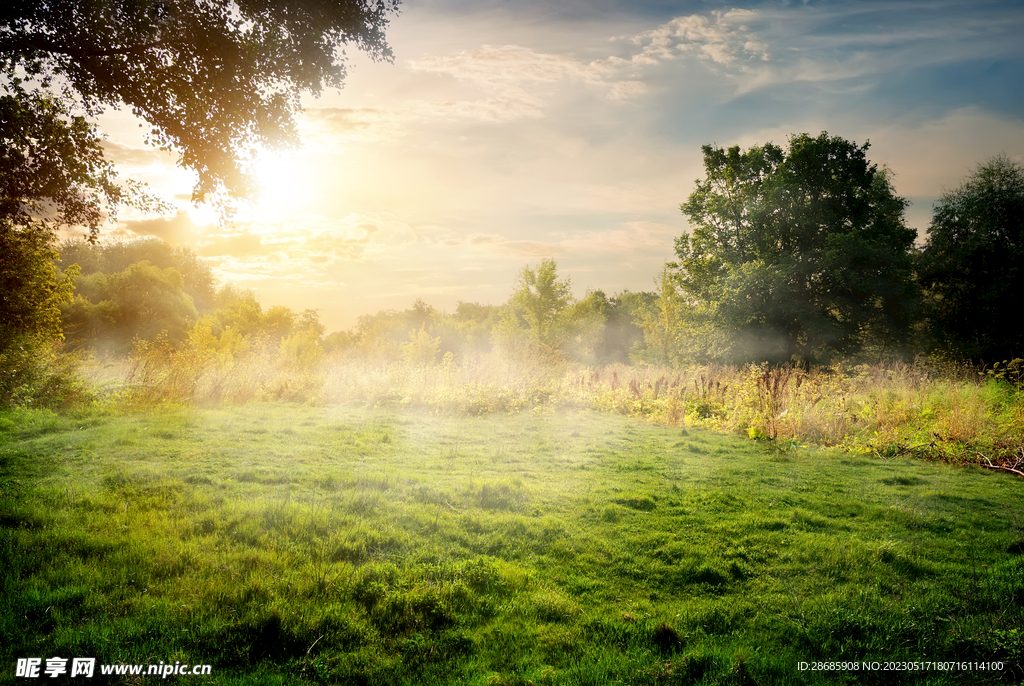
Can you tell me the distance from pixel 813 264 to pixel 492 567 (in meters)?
23.3

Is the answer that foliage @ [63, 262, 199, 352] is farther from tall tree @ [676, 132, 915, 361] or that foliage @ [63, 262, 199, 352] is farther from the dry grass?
tall tree @ [676, 132, 915, 361]

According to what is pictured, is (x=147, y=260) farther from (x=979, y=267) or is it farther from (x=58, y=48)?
(x=979, y=267)

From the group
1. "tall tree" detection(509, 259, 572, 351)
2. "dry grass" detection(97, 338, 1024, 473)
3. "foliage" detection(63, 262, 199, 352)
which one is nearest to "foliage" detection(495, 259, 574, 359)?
"tall tree" detection(509, 259, 572, 351)

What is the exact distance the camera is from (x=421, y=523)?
5.06 meters

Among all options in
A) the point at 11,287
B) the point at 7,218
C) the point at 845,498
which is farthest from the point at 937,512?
the point at 11,287

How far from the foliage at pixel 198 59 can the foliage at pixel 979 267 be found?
3124 cm

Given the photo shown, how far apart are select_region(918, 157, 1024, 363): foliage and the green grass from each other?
2297 cm

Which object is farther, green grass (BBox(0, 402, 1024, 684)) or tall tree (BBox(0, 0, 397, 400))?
tall tree (BBox(0, 0, 397, 400))

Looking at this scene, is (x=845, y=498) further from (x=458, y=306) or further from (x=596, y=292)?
(x=458, y=306)

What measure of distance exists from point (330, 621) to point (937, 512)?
24.2ft

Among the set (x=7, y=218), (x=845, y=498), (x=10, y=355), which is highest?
(x=7, y=218)

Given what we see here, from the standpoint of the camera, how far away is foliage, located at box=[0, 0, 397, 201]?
743 cm

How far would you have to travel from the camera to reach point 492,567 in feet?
13.8


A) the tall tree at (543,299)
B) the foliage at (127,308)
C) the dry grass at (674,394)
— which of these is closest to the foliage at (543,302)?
the tall tree at (543,299)
